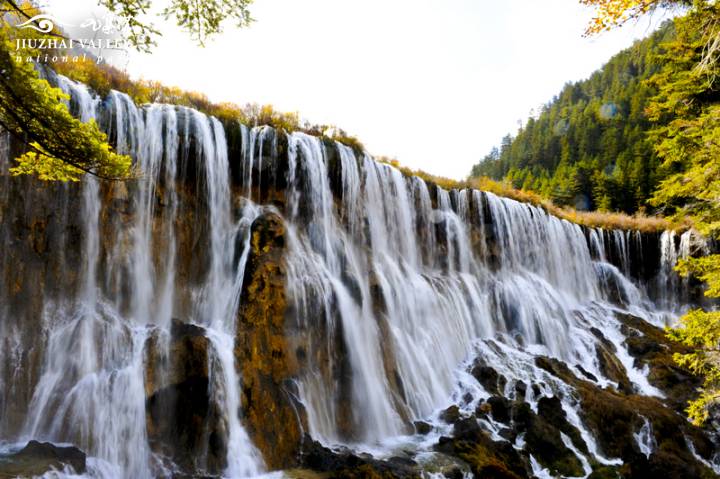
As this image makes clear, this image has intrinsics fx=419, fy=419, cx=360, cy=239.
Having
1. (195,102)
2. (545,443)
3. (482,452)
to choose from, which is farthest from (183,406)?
(195,102)

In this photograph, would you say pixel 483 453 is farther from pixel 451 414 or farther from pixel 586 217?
pixel 586 217

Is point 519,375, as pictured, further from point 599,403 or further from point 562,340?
point 562,340

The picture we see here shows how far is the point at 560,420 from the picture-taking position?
1009cm

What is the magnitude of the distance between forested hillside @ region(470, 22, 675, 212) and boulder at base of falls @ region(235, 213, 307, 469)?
851 inches

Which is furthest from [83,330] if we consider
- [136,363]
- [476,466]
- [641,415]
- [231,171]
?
[641,415]

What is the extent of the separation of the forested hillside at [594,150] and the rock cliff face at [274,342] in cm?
1697

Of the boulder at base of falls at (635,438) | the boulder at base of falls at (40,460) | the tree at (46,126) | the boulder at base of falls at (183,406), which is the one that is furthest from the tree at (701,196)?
the boulder at base of falls at (40,460)

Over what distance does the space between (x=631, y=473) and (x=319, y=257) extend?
27.7 feet

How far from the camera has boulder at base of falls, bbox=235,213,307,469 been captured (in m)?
7.76

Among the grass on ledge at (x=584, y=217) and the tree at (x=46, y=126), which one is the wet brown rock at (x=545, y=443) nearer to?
the tree at (x=46, y=126)

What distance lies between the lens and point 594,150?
2454 inches

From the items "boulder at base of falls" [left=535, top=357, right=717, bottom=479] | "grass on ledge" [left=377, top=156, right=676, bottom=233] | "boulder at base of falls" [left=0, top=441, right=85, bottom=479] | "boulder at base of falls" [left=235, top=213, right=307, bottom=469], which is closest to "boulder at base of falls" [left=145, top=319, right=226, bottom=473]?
"boulder at base of falls" [left=235, top=213, right=307, bottom=469]

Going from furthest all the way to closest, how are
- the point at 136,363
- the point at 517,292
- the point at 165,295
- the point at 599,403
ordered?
the point at 517,292 → the point at 599,403 → the point at 165,295 → the point at 136,363

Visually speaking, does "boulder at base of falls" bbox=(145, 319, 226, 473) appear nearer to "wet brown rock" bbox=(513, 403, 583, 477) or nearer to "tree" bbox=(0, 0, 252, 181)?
"tree" bbox=(0, 0, 252, 181)
